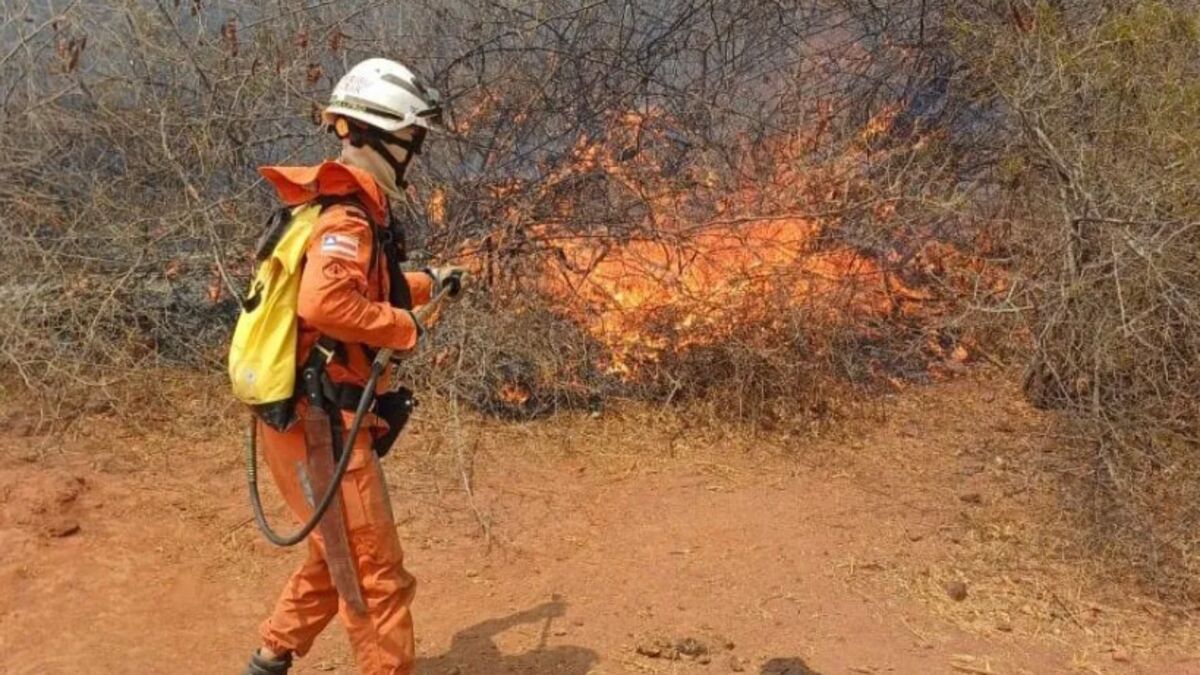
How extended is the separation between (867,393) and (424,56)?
3.31 metres

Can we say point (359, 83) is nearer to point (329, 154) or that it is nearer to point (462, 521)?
point (462, 521)

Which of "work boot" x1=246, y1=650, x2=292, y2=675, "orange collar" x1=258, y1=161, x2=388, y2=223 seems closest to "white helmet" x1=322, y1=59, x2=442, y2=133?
"orange collar" x1=258, y1=161, x2=388, y2=223

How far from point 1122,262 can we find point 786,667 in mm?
2693

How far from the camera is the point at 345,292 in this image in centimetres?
299

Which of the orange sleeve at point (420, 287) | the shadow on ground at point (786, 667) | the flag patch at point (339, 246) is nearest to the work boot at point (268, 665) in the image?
the orange sleeve at point (420, 287)

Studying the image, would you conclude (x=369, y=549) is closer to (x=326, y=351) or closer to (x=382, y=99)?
(x=326, y=351)

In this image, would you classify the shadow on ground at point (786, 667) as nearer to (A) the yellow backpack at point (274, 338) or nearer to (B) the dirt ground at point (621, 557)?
(B) the dirt ground at point (621, 557)

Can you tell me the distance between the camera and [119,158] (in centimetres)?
675

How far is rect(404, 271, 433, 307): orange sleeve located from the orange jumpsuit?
304 mm

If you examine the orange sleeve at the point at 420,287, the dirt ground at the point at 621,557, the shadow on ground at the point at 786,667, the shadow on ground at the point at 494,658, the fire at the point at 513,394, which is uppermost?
the orange sleeve at the point at 420,287

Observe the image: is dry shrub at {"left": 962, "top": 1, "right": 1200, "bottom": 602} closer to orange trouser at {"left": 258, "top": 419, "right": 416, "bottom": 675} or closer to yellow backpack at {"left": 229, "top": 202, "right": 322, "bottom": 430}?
orange trouser at {"left": 258, "top": 419, "right": 416, "bottom": 675}

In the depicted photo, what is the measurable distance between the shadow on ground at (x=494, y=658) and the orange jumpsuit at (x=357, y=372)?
28.4 inches

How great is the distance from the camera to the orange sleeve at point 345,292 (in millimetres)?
2971

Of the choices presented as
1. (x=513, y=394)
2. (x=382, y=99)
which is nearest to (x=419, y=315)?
(x=382, y=99)
